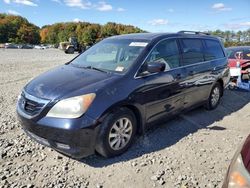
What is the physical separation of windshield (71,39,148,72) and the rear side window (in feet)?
6.68

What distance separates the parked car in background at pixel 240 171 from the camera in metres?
1.85

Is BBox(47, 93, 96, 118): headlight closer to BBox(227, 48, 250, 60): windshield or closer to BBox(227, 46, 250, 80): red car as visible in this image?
BBox(227, 46, 250, 80): red car

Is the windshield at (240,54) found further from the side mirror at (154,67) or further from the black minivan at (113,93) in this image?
the side mirror at (154,67)

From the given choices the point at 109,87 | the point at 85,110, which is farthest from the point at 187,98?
the point at 85,110

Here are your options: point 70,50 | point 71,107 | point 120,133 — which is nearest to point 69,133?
point 71,107

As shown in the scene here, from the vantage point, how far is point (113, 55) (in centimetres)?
473

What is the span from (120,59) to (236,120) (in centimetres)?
307

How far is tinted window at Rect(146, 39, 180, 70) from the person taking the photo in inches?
179

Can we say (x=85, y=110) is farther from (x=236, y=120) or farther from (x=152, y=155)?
(x=236, y=120)

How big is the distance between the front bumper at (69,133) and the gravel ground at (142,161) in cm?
34

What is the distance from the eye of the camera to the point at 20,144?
434 centimetres

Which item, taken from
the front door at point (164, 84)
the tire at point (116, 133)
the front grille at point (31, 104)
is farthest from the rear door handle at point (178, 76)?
the front grille at point (31, 104)

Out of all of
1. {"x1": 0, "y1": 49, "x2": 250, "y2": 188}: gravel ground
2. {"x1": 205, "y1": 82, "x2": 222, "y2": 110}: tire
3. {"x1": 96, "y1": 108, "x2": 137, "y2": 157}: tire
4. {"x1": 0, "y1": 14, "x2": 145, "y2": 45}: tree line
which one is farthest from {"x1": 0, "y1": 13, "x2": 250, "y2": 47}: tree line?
{"x1": 96, "y1": 108, "x2": 137, "y2": 157}: tire

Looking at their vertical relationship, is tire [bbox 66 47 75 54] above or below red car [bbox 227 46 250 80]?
below
